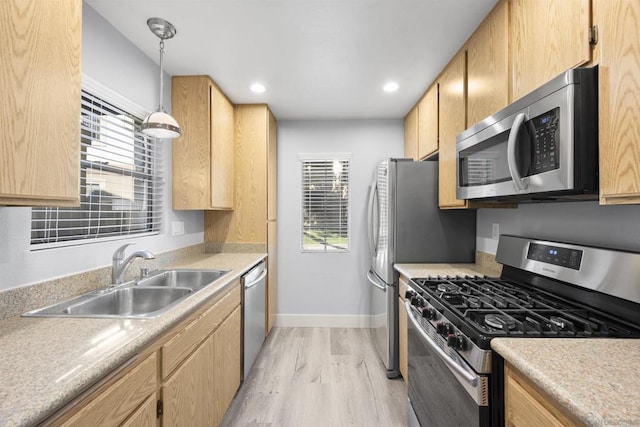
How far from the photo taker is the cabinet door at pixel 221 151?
102 inches

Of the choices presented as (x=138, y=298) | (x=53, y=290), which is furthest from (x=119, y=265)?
(x=53, y=290)

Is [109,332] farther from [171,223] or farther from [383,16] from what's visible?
[383,16]

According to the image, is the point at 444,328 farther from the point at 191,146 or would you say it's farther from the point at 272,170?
the point at 272,170

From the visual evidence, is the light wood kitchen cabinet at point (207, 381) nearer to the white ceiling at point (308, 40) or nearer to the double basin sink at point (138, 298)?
the double basin sink at point (138, 298)

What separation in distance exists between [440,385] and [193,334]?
1.17 metres

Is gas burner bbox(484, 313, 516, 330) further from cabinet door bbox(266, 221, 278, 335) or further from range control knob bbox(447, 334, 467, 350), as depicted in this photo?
cabinet door bbox(266, 221, 278, 335)

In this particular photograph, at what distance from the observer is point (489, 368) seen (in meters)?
1.02

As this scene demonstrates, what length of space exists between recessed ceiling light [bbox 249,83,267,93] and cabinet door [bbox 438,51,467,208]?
59.2 inches

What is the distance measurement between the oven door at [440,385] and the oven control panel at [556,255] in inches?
26.9

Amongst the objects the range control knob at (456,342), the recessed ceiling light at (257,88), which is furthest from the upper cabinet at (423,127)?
the range control knob at (456,342)

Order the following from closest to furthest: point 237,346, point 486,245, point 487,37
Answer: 1. point 487,37
2. point 237,346
3. point 486,245

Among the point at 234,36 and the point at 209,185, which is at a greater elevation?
the point at 234,36

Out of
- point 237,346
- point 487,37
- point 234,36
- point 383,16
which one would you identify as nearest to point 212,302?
point 237,346

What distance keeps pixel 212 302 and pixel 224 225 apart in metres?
1.50
